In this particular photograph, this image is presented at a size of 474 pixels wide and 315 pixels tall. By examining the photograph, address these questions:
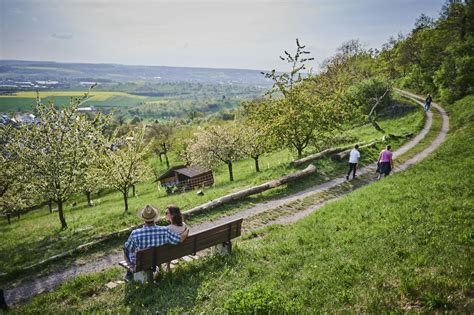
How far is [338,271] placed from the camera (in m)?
8.15

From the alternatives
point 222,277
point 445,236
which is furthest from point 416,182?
point 222,277

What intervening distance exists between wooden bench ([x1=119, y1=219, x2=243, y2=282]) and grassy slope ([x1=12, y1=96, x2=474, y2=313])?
0.51 meters

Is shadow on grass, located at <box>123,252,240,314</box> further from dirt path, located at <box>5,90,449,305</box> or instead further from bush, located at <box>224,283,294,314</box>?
dirt path, located at <box>5,90,449,305</box>

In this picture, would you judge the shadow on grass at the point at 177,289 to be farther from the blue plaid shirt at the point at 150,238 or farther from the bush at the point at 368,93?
the bush at the point at 368,93

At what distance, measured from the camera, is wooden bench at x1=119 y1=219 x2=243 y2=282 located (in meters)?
8.80

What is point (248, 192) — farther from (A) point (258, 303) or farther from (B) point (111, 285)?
(A) point (258, 303)

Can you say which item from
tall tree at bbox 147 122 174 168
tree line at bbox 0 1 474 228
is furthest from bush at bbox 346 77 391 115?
tall tree at bbox 147 122 174 168

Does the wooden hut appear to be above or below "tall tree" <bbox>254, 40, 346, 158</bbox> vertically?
below

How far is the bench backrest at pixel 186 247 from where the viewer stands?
8.78m

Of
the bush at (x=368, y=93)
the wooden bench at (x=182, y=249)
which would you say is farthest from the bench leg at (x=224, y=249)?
the bush at (x=368, y=93)

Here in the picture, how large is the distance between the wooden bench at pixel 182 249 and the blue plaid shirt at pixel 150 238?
21 cm

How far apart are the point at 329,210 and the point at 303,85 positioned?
53.4 ft

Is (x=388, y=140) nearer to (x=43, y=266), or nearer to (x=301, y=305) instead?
(x=301, y=305)

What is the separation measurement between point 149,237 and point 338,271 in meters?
5.40
